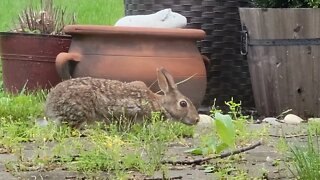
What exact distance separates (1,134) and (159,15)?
2188 millimetres

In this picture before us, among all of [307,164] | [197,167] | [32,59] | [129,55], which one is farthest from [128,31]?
[307,164]

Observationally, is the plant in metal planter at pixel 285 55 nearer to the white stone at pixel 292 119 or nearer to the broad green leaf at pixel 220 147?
the white stone at pixel 292 119

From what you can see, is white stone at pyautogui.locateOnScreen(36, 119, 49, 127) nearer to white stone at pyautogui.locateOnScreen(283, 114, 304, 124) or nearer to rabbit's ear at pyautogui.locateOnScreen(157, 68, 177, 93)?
rabbit's ear at pyautogui.locateOnScreen(157, 68, 177, 93)

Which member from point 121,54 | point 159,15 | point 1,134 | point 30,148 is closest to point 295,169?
point 30,148

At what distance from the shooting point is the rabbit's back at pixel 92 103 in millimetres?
4023

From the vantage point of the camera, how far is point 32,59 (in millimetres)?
5668

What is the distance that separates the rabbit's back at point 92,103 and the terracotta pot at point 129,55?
2.74 feet

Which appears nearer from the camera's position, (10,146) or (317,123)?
(10,146)

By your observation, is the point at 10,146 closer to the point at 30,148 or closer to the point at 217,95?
the point at 30,148

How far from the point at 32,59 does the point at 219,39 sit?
142 cm

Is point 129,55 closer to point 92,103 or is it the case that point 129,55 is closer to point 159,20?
point 159,20

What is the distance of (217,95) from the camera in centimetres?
613

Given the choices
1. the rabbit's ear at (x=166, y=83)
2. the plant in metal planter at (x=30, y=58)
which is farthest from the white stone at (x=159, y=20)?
the rabbit's ear at (x=166, y=83)

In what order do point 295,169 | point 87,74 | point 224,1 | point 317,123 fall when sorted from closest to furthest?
1. point 295,169
2. point 317,123
3. point 87,74
4. point 224,1
